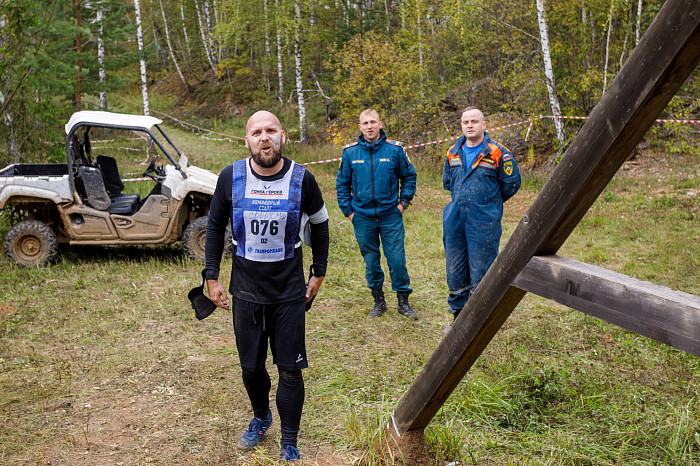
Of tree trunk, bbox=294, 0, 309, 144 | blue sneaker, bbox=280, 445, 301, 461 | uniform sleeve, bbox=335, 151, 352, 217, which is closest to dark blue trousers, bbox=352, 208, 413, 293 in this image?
uniform sleeve, bbox=335, 151, 352, 217

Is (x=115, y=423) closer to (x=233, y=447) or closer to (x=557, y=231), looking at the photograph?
(x=233, y=447)

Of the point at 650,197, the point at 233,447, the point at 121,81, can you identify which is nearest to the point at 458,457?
the point at 233,447

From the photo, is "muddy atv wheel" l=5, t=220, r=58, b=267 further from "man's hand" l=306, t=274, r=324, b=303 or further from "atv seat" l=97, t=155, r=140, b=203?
"man's hand" l=306, t=274, r=324, b=303

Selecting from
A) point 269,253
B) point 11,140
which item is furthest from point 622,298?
point 11,140

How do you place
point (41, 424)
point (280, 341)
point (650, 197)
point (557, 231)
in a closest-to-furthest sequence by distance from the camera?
point (557, 231) < point (280, 341) < point (41, 424) < point (650, 197)

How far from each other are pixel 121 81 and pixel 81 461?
1527cm

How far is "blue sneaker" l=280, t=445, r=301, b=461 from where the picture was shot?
3158 millimetres

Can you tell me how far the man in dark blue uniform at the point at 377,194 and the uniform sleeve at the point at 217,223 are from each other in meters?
2.50

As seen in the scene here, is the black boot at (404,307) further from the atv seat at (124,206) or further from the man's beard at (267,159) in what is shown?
the atv seat at (124,206)

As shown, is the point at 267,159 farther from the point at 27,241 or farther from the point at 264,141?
the point at 27,241

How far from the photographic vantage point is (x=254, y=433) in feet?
11.5

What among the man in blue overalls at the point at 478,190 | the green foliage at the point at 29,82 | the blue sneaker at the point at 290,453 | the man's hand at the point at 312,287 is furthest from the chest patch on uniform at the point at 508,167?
the green foliage at the point at 29,82

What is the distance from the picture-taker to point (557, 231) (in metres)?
1.95

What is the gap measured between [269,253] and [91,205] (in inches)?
216
